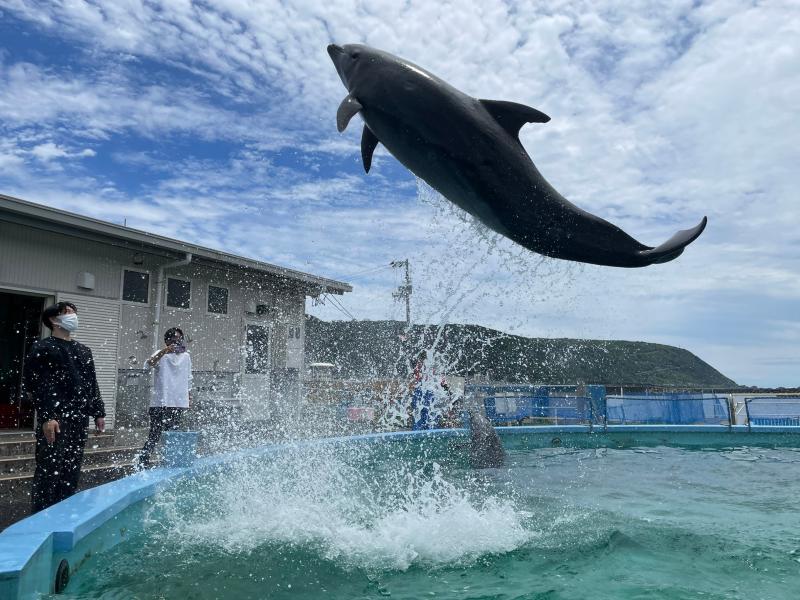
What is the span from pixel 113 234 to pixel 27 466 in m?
5.87

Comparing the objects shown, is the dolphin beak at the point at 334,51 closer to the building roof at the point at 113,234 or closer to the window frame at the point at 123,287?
the building roof at the point at 113,234

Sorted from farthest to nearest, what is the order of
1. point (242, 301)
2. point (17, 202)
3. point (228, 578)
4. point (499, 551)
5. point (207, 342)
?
point (242, 301), point (207, 342), point (17, 202), point (499, 551), point (228, 578)

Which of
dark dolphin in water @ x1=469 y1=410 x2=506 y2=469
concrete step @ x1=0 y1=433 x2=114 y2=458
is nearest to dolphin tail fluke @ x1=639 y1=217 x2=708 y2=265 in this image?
dark dolphin in water @ x1=469 y1=410 x2=506 y2=469

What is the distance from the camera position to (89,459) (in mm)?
7273

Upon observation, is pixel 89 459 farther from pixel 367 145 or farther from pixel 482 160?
pixel 482 160

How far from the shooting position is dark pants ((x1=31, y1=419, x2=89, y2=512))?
4586 mm

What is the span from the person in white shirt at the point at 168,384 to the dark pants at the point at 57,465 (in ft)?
6.51

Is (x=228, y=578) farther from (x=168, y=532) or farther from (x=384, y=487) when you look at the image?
(x=384, y=487)

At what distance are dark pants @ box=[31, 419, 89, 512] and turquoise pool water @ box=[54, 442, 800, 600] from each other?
1.95 ft

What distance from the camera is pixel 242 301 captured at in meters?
15.0

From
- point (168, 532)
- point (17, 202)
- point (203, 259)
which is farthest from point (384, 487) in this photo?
point (203, 259)

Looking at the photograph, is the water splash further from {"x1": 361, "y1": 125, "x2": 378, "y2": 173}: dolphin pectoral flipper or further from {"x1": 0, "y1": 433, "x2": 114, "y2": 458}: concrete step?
{"x1": 361, "y1": 125, "x2": 378, "y2": 173}: dolphin pectoral flipper

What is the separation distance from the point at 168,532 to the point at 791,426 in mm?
13197

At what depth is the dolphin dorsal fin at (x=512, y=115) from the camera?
4.03 metres
